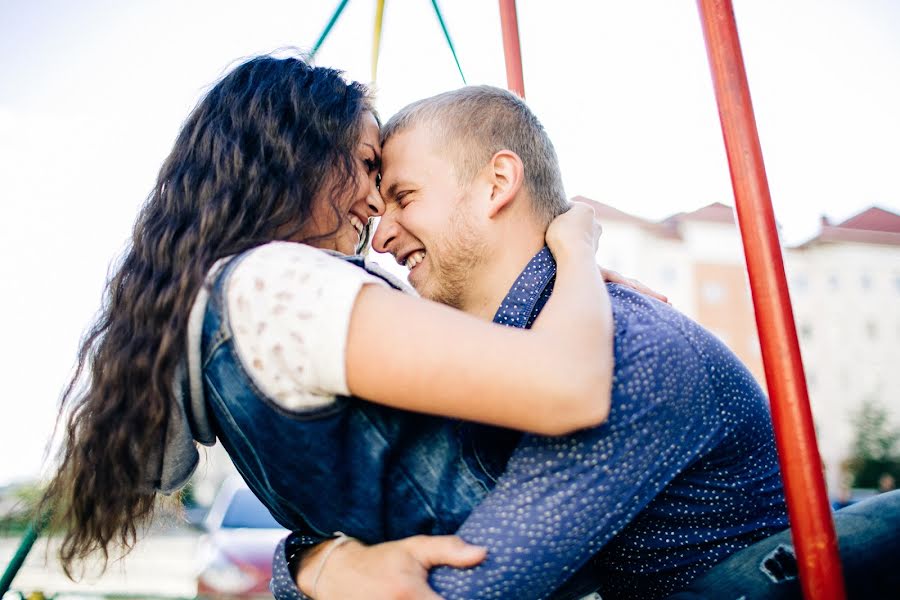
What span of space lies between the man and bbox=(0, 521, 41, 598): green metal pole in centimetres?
103

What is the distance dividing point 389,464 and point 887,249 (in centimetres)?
3439

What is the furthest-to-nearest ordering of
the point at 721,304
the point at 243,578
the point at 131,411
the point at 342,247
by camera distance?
the point at 721,304 < the point at 243,578 < the point at 342,247 < the point at 131,411

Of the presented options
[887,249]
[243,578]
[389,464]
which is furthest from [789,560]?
[887,249]

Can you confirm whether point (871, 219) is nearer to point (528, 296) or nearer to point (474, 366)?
point (528, 296)

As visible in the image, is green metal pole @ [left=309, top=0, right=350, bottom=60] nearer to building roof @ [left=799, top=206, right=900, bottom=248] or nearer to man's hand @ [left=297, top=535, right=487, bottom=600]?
man's hand @ [left=297, top=535, right=487, bottom=600]

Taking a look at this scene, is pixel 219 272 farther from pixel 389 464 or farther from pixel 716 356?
pixel 716 356

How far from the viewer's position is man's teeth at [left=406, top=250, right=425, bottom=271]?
5.93ft

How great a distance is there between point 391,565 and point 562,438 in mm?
346

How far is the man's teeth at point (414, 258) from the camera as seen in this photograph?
1.81 metres

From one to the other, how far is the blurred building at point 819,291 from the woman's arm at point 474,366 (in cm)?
2627

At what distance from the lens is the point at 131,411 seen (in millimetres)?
1172

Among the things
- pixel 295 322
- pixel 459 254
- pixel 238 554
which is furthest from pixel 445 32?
pixel 238 554

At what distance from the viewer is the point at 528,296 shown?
54.7 inches

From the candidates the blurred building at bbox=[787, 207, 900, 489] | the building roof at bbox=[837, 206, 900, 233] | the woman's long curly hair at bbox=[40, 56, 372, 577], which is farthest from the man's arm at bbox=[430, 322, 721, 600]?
the blurred building at bbox=[787, 207, 900, 489]
